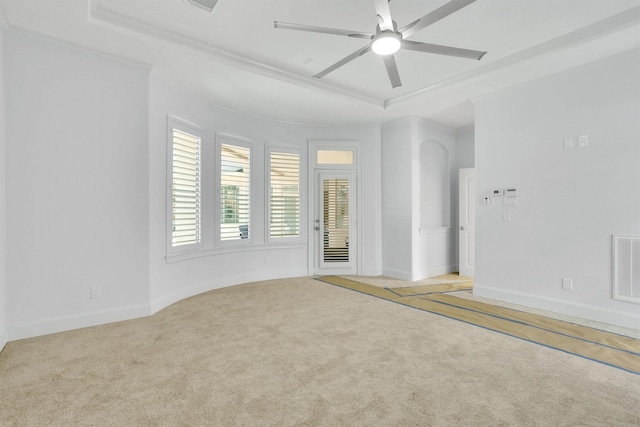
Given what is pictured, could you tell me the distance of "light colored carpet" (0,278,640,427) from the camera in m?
1.96

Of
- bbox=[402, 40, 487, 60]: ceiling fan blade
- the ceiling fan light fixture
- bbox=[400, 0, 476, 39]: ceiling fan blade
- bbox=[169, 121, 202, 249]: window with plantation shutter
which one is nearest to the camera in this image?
bbox=[400, 0, 476, 39]: ceiling fan blade

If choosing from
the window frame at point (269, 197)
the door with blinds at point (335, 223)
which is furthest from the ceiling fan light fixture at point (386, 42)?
the door with blinds at point (335, 223)

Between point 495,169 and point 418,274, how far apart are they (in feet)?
7.34

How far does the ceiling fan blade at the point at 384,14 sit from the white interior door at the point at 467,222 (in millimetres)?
4286

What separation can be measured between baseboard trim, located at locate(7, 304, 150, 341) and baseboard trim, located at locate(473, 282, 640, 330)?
14.1 feet

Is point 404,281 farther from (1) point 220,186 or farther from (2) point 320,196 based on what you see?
(1) point 220,186

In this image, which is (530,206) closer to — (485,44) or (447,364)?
(485,44)

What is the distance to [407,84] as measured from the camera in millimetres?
4641

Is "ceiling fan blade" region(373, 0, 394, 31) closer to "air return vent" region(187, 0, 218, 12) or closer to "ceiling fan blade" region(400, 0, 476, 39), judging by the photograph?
"ceiling fan blade" region(400, 0, 476, 39)

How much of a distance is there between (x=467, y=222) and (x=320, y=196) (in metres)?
2.72

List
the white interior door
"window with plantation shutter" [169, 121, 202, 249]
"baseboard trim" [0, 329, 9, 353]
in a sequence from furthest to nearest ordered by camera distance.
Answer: the white interior door, "window with plantation shutter" [169, 121, 202, 249], "baseboard trim" [0, 329, 9, 353]

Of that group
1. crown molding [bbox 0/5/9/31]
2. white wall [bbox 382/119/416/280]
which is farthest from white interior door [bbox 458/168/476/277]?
crown molding [bbox 0/5/9/31]

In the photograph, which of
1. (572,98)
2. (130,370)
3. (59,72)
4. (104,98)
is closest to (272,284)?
(130,370)

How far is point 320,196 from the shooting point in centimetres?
627
